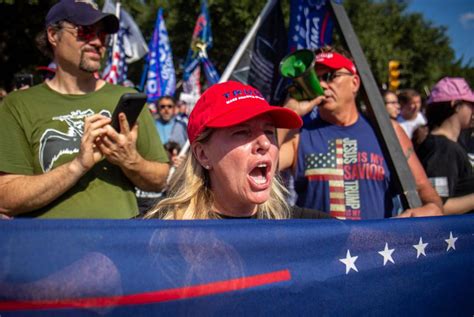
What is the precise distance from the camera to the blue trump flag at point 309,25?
3930 mm

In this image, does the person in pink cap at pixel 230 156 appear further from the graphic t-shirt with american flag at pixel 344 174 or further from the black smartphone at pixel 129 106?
the graphic t-shirt with american flag at pixel 344 174

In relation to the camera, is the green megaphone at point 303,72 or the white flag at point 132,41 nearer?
the green megaphone at point 303,72

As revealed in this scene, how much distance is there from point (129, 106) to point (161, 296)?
1.21 m

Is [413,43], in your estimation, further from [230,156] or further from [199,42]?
[230,156]

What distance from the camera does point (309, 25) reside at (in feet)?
13.2

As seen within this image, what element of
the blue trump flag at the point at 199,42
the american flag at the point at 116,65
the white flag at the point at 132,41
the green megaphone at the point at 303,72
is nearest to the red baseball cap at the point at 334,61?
the green megaphone at the point at 303,72

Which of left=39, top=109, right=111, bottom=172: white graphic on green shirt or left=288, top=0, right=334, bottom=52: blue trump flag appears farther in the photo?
left=288, top=0, right=334, bottom=52: blue trump flag

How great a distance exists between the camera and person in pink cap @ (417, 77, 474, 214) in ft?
13.1

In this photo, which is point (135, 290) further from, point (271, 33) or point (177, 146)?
point (177, 146)

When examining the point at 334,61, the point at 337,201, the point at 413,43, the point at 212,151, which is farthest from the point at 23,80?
the point at 413,43

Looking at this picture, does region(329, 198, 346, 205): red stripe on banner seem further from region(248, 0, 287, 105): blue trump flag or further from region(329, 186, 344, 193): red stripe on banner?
region(248, 0, 287, 105): blue trump flag

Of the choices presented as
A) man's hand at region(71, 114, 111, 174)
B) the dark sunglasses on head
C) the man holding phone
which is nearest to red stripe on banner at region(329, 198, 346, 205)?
the dark sunglasses on head

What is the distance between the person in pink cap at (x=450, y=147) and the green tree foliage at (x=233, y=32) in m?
1.84

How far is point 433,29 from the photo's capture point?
4488 centimetres
